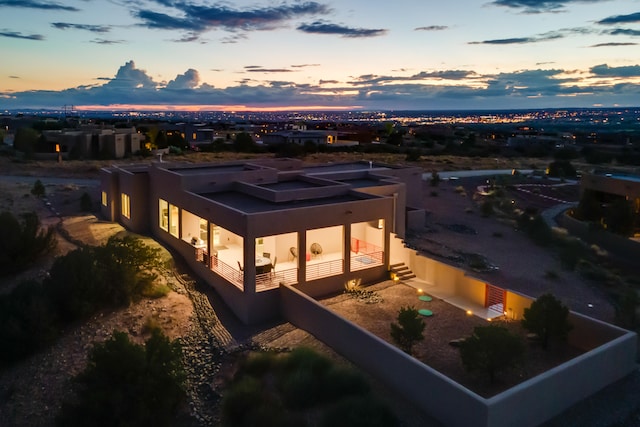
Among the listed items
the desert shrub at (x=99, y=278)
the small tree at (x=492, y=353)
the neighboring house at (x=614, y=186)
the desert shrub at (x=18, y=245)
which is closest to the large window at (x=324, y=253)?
the desert shrub at (x=99, y=278)

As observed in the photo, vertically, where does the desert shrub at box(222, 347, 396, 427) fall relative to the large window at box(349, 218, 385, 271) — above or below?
below

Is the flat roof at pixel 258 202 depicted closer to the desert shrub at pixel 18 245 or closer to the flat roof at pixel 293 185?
the flat roof at pixel 293 185

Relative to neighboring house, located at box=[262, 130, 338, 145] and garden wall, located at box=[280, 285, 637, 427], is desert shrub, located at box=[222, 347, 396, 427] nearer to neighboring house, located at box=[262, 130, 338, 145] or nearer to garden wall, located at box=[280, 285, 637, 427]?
garden wall, located at box=[280, 285, 637, 427]

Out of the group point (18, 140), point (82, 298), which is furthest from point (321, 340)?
point (18, 140)

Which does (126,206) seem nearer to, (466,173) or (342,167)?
(342,167)

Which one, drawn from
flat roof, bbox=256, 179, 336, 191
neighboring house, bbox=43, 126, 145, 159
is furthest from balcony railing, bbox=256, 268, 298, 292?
neighboring house, bbox=43, 126, 145, 159

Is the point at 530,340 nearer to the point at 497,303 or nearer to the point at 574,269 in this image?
the point at 497,303
